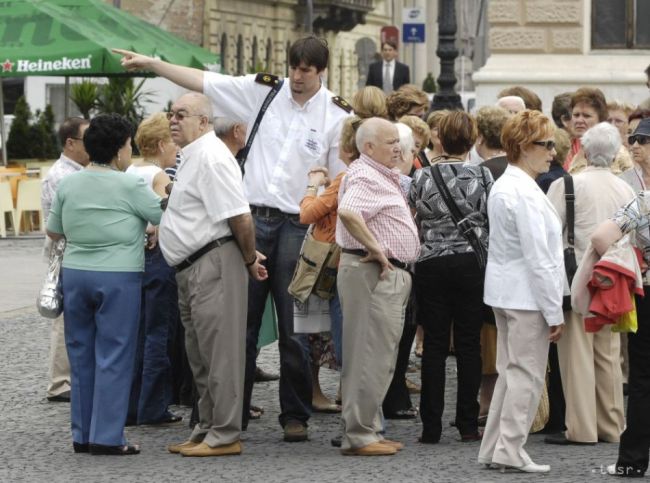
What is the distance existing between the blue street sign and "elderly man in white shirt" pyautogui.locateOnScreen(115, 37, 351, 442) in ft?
81.2

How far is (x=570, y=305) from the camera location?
1013 centimetres

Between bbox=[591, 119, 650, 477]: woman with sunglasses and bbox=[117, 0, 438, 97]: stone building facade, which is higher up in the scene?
bbox=[117, 0, 438, 97]: stone building facade

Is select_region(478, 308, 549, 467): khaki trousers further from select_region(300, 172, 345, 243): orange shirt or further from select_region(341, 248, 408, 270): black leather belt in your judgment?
select_region(300, 172, 345, 243): orange shirt

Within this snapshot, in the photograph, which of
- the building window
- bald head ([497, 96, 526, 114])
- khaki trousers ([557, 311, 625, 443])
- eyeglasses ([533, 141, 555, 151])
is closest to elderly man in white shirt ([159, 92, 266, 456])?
eyeglasses ([533, 141, 555, 151])

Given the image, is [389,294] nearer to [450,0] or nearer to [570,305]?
[570,305]

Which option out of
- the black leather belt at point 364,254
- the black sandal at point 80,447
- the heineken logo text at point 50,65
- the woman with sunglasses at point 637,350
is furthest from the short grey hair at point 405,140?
the heineken logo text at point 50,65

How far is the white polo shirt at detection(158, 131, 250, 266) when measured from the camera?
950 cm

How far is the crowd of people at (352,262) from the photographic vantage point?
9203 mm

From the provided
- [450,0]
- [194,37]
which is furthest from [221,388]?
[194,37]

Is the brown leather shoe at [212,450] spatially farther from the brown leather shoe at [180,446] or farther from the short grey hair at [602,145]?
the short grey hair at [602,145]

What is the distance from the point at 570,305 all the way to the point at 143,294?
2.59 m

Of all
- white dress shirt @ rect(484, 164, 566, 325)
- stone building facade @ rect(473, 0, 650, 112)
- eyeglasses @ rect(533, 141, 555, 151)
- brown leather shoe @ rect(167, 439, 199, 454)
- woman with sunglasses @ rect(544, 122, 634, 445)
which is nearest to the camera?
white dress shirt @ rect(484, 164, 566, 325)

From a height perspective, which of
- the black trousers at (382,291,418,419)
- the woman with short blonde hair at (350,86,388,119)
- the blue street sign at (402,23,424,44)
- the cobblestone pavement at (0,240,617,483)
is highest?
the blue street sign at (402,23,424,44)

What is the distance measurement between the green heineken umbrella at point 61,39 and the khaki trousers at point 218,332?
15.7m
